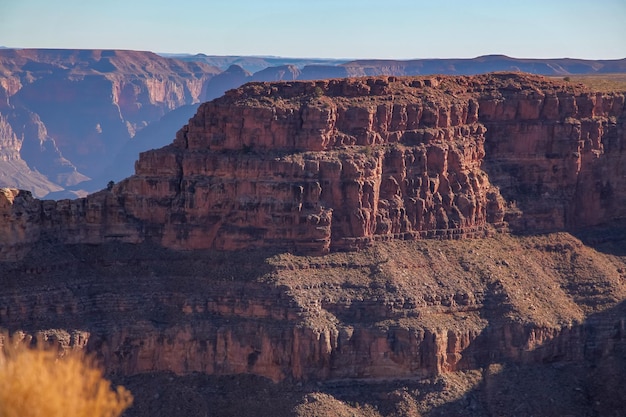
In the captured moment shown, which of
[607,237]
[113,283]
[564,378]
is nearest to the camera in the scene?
[113,283]

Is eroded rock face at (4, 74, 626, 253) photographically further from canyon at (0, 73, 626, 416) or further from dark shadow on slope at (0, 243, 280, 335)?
dark shadow on slope at (0, 243, 280, 335)

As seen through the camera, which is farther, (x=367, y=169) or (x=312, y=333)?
(x=367, y=169)

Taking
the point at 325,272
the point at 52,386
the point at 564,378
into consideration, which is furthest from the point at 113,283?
the point at 564,378

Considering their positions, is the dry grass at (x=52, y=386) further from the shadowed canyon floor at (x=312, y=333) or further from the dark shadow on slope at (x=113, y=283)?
the dark shadow on slope at (x=113, y=283)

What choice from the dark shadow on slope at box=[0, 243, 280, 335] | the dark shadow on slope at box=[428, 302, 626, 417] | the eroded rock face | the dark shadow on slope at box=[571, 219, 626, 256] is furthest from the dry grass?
the dark shadow on slope at box=[571, 219, 626, 256]

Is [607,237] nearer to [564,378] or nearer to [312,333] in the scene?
[564,378]

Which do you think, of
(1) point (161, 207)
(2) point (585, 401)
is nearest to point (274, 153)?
(1) point (161, 207)
